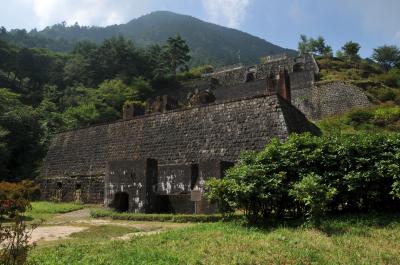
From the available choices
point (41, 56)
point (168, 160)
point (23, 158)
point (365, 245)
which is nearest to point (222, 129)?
point (168, 160)

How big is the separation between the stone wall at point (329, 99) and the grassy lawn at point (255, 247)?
1062 inches

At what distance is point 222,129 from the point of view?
17.0 metres

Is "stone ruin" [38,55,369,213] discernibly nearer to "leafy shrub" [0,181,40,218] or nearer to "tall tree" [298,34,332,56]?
"leafy shrub" [0,181,40,218]

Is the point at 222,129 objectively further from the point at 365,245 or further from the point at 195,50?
the point at 195,50

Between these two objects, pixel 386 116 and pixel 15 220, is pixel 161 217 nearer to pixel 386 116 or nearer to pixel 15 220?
pixel 15 220

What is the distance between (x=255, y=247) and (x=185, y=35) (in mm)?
159568

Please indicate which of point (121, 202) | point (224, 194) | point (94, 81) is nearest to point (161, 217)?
point (121, 202)

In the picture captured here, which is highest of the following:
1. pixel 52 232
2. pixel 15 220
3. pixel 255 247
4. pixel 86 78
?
pixel 86 78

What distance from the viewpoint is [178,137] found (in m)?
18.5

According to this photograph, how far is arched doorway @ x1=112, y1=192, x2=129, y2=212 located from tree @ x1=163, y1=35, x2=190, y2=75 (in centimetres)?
4383

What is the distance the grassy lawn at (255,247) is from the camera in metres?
6.13

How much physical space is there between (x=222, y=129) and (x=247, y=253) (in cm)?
1080

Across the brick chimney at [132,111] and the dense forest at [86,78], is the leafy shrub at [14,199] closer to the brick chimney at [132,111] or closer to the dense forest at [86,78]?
the brick chimney at [132,111]

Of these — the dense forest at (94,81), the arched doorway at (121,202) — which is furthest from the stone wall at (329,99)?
the arched doorway at (121,202)
